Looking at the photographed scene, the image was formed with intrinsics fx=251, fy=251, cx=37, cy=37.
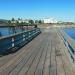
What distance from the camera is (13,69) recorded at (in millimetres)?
9617

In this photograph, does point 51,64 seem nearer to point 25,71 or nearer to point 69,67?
point 69,67

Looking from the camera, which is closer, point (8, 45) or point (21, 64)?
point (21, 64)

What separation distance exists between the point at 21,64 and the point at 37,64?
684 mm

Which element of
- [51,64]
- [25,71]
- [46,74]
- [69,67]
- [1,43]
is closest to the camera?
[46,74]

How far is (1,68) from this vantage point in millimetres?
9758

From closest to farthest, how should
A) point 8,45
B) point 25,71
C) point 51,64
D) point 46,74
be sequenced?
point 46,74 < point 25,71 < point 51,64 < point 8,45

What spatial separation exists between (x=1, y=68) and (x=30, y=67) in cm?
115

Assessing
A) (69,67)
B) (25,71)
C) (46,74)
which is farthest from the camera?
(69,67)

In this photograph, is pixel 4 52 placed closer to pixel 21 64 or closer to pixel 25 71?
pixel 21 64

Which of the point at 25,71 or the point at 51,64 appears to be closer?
the point at 25,71

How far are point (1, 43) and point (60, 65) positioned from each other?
15.2ft

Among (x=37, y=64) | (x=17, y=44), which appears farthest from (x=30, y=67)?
(x=17, y=44)

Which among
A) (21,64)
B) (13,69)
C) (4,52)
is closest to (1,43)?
(4,52)

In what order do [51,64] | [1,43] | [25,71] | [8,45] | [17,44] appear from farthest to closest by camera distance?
[17,44] < [8,45] < [1,43] < [51,64] < [25,71]
